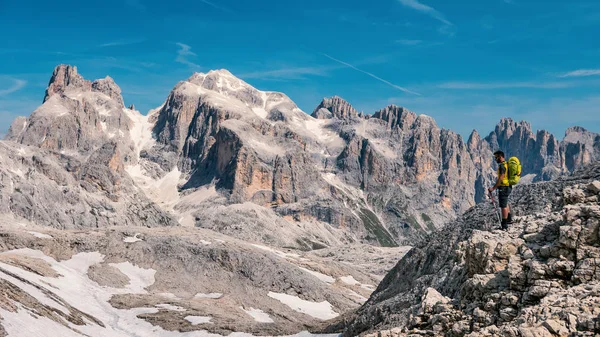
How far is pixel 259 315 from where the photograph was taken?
118 m

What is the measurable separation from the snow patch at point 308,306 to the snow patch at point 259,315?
9933 millimetres

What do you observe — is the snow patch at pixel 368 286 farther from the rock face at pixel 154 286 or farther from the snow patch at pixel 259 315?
the snow patch at pixel 259 315

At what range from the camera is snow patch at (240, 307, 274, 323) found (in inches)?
4488

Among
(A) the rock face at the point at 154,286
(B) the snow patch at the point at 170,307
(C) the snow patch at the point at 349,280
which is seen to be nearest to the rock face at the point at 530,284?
(A) the rock face at the point at 154,286

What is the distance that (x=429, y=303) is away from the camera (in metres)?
24.0

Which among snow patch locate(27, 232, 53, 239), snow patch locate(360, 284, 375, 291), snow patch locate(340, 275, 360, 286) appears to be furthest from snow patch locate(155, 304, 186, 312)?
snow patch locate(340, 275, 360, 286)

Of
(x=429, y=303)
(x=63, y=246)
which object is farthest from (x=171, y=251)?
(x=429, y=303)

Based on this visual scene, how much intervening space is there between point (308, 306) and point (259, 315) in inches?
713

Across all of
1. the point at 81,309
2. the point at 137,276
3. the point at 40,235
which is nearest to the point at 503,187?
the point at 81,309

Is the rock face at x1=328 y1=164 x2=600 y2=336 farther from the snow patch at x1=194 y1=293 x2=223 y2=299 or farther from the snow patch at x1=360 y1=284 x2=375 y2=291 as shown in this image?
the snow patch at x1=360 y1=284 x2=375 y2=291

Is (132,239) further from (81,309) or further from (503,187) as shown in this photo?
(503,187)

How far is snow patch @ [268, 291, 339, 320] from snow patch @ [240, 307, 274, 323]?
9933mm

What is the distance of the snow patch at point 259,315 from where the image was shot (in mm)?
114000

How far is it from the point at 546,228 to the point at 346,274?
529 feet
